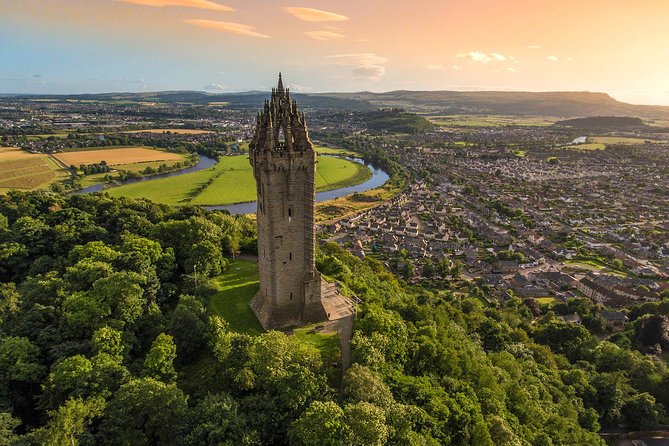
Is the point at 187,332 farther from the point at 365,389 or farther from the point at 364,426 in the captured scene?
the point at 364,426

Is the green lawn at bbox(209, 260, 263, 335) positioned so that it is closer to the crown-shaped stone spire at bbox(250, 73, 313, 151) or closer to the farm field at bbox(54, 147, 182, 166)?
the crown-shaped stone spire at bbox(250, 73, 313, 151)

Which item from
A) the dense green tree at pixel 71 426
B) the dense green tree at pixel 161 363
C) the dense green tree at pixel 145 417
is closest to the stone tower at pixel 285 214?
the dense green tree at pixel 161 363

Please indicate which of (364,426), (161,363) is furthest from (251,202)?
(364,426)

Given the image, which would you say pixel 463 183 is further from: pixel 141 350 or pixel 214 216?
pixel 141 350

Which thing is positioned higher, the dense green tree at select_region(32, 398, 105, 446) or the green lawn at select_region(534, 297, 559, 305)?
the dense green tree at select_region(32, 398, 105, 446)

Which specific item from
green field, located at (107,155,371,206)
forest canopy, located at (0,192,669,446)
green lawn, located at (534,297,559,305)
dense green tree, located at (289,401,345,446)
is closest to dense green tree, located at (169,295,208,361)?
forest canopy, located at (0,192,669,446)

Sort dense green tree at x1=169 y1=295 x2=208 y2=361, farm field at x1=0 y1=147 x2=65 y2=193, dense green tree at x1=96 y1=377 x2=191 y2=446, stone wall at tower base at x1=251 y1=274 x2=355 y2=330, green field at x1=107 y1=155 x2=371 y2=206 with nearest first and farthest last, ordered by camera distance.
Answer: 1. dense green tree at x1=96 y1=377 x2=191 y2=446
2. dense green tree at x1=169 y1=295 x2=208 y2=361
3. stone wall at tower base at x1=251 y1=274 x2=355 y2=330
4. farm field at x1=0 y1=147 x2=65 y2=193
5. green field at x1=107 y1=155 x2=371 y2=206
